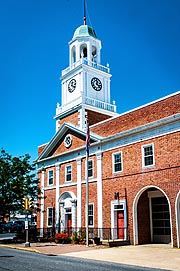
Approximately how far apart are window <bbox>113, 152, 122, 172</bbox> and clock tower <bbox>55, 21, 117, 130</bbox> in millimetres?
6791

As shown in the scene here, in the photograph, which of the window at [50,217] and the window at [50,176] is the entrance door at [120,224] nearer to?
the window at [50,217]

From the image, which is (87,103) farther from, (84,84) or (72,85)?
(72,85)

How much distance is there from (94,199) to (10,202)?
7264mm

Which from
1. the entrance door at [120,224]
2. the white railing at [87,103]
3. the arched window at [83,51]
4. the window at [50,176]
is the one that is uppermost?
Result: the arched window at [83,51]

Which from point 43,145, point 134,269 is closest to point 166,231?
point 134,269

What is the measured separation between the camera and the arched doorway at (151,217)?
23266 millimetres

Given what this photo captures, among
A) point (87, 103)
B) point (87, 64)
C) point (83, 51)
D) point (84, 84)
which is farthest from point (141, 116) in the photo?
point (83, 51)

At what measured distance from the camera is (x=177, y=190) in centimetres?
2058

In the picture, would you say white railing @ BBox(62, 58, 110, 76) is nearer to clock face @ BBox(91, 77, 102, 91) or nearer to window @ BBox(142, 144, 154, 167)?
clock face @ BBox(91, 77, 102, 91)

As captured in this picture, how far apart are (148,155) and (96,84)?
1384 cm

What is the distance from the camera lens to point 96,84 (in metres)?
34.8

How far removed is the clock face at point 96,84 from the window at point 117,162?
1087 cm

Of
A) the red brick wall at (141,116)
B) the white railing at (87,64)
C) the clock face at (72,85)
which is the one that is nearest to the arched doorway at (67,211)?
the red brick wall at (141,116)

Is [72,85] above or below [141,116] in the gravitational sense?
above
